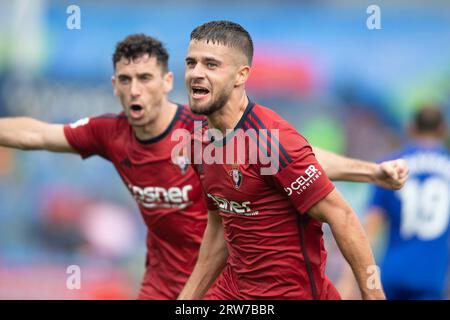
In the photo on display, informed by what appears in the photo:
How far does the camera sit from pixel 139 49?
7.25 metres

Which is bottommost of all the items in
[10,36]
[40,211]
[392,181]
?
[40,211]

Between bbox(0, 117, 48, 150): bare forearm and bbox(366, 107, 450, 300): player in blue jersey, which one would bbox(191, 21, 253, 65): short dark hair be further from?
bbox(366, 107, 450, 300): player in blue jersey

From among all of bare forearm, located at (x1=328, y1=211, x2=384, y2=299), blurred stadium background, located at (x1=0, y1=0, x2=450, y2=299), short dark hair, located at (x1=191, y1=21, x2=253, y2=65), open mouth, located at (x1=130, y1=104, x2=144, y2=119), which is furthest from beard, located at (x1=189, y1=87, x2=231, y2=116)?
blurred stadium background, located at (x1=0, y1=0, x2=450, y2=299)

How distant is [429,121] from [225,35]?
127 inches

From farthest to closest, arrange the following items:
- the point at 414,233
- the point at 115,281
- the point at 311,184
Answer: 1. the point at 115,281
2. the point at 414,233
3. the point at 311,184

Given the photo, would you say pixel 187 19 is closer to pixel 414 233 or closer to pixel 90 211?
pixel 90 211

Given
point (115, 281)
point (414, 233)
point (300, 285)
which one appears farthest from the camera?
point (115, 281)

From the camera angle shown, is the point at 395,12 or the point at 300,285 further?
the point at 395,12

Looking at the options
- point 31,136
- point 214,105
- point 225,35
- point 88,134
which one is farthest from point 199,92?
point 31,136

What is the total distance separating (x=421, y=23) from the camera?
1424cm

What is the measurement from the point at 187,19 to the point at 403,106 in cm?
365

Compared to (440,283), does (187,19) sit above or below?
above

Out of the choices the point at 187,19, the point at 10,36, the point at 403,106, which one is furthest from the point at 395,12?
the point at 10,36

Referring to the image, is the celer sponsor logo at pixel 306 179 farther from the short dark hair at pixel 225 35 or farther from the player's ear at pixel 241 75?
the short dark hair at pixel 225 35
